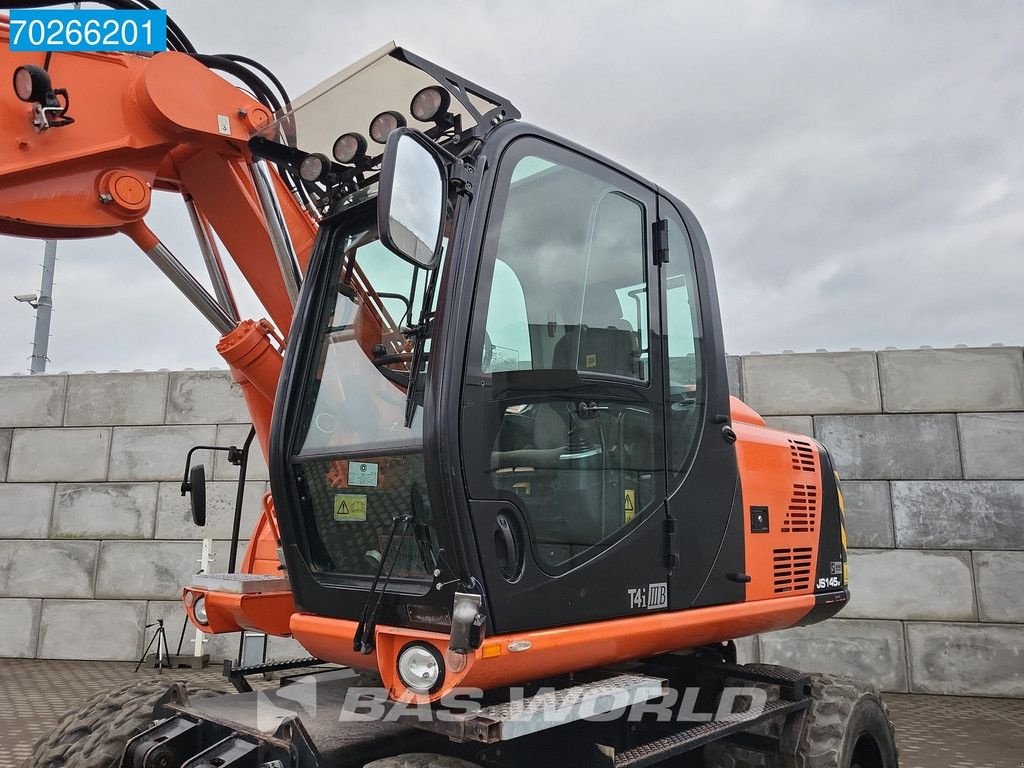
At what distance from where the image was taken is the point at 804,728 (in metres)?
3.24

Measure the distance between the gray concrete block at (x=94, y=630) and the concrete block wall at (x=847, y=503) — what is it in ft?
0.05

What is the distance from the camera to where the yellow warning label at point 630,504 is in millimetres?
2547

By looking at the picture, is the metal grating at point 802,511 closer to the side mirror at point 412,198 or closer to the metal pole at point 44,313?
the side mirror at point 412,198

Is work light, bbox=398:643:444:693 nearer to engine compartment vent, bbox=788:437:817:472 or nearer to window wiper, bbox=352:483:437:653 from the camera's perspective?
window wiper, bbox=352:483:437:653

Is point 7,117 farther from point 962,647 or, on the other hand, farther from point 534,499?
point 962,647

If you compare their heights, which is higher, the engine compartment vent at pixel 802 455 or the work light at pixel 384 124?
the work light at pixel 384 124

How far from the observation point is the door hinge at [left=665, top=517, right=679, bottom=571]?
266 centimetres

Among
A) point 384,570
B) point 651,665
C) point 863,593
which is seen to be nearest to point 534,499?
point 384,570

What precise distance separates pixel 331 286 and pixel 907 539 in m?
6.19

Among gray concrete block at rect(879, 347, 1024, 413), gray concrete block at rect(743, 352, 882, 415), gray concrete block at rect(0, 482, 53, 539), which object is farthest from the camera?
gray concrete block at rect(0, 482, 53, 539)

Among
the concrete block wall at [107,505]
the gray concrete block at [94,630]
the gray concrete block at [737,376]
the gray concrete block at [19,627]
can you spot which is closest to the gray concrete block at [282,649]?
the concrete block wall at [107,505]

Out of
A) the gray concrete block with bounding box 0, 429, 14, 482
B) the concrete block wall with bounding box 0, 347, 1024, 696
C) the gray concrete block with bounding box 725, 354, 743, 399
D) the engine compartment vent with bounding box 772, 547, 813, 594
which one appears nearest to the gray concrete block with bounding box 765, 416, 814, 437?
the concrete block wall with bounding box 0, 347, 1024, 696

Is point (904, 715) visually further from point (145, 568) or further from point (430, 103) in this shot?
point (145, 568)

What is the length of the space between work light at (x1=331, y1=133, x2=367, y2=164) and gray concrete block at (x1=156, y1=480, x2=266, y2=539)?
5895mm
